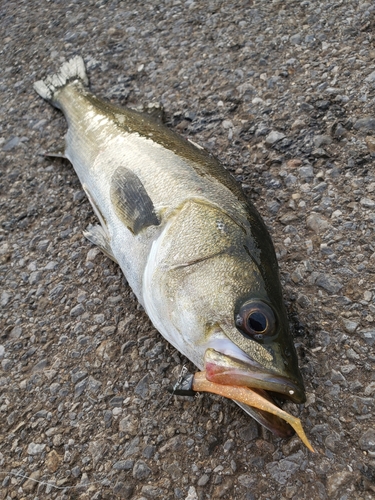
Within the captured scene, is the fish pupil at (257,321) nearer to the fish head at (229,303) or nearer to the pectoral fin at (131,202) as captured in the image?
the fish head at (229,303)

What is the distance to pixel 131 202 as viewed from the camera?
2.91 metres

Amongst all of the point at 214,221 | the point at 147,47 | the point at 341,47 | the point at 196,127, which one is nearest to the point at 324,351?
the point at 214,221

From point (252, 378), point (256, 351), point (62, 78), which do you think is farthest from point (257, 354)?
point (62, 78)

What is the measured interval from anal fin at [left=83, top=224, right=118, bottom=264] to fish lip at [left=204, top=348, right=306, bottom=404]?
4.44ft

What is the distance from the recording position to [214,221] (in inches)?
99.7

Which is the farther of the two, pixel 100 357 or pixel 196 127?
pixel 196 127

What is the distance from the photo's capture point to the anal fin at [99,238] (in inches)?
126

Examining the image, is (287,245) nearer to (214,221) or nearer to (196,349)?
(214,221)

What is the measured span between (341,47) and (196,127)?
141cm

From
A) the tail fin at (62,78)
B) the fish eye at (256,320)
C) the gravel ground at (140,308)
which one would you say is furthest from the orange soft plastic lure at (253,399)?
the tail fin at (62,78)

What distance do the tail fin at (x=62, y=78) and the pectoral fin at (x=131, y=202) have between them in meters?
1.75

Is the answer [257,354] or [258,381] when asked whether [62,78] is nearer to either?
[257,354]

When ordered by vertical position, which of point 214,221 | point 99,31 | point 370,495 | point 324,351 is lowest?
point 370,495

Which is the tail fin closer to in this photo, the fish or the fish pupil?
the fish
